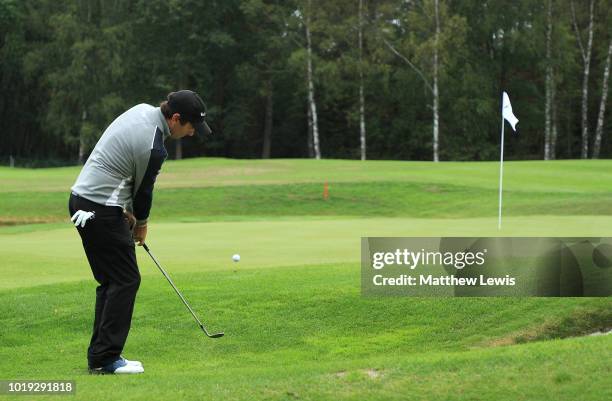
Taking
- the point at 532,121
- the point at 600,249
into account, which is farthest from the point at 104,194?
the point at 532,121

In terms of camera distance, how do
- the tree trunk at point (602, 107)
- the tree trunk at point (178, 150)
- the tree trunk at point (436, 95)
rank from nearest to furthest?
1. the tree trunk at point (602, 107)
2. the tree trunk at point (436, 95)
3. the tree trunk at point (178, 150)

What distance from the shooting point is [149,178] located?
23.0ft

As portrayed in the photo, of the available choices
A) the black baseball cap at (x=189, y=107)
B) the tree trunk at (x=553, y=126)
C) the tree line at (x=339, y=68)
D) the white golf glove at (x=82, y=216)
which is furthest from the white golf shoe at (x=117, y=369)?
the tree trunk at (x=553, y=126)

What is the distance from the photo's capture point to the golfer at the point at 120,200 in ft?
23.0

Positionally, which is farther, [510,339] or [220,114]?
[220,114]

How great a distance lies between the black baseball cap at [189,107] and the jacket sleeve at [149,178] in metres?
0.25

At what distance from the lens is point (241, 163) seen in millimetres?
40375

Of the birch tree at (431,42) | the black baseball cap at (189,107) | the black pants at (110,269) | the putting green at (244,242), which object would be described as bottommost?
the putting green at (244,242)

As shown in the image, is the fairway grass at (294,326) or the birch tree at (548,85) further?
the birch tree at (548,85)

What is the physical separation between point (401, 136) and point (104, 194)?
56.6 m

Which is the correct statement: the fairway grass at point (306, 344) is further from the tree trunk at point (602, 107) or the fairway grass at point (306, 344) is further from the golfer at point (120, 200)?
the tree trunk at point (602, 107)

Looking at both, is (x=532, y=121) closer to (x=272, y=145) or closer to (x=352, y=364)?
(x=272, y=145)

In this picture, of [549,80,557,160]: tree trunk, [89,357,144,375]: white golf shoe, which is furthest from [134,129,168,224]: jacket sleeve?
[549,80,557,160]: tree trunk

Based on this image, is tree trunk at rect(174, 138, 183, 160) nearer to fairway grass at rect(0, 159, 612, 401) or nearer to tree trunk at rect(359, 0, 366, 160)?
tree trunk at rect(359, 0, 366, 160)
